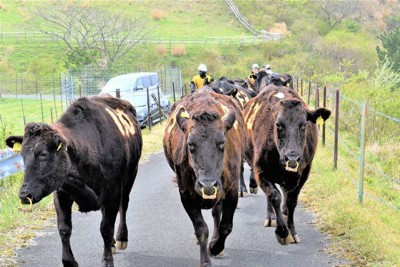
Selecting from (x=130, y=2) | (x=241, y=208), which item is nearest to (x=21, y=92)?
(x=130, y=2)

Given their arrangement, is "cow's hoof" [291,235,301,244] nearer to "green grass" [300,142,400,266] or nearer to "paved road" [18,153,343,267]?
"paved road" [18,153,343,267]

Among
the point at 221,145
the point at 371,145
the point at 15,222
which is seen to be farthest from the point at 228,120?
the point at 371,145

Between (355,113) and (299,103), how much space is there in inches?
651

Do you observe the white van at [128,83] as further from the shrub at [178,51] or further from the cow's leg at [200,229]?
the shrub at [178,51]

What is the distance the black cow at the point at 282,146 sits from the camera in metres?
8.73

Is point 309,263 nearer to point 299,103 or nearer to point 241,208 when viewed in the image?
point 299,103

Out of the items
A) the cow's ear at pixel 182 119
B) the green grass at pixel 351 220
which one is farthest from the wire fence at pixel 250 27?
the cow's ear at pixel 182 119

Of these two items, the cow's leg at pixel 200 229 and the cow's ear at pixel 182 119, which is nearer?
the cow's leg at pixel 200 229

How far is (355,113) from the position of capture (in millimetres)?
25031

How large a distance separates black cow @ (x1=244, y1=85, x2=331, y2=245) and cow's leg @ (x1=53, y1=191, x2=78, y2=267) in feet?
8.43

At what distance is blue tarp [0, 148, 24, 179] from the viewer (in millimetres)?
11547

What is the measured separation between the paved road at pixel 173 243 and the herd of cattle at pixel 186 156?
0.26 meters

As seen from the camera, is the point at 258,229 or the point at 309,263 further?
the point at 258,229

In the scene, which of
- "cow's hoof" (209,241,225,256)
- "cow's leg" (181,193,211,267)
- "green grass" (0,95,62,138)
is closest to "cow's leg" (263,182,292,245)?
"cow's hoof" (209,241,225,256)
